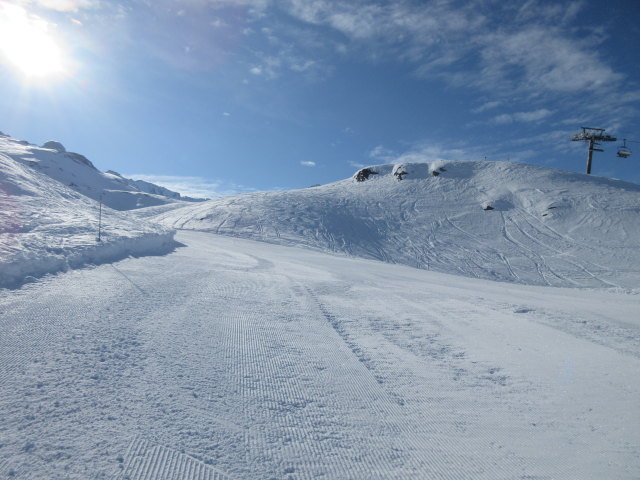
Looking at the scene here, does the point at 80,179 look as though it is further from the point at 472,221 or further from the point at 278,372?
the point at 278,372

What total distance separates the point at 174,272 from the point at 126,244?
10.5ft

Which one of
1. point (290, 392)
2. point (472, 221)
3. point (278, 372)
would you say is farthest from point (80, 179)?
point (290, 392)

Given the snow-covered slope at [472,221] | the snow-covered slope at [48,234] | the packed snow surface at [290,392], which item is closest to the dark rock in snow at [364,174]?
the snow-covered slope at [472,221]

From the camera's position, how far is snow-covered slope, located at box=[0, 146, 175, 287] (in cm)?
680

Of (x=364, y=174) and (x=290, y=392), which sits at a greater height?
(x=364, y=174)

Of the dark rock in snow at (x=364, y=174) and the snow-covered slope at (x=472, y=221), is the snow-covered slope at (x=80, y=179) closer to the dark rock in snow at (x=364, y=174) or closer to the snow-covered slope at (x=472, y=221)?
the snow-covered slope at (x=472, y=221)

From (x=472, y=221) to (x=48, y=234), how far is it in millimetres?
36058

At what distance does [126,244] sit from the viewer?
11.5m

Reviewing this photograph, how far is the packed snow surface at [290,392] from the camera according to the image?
285cm

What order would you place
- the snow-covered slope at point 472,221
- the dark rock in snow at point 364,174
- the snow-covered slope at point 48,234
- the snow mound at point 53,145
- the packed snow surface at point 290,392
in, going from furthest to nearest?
the snow mound at point 53,145 → the dark rock in snow at point 364,174 → the snow-covered slope at point 472,221 → the snow-covered slope at point 48,234 → the packed snow surface at point 290,392

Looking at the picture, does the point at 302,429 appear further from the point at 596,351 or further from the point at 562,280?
the point at 562,280

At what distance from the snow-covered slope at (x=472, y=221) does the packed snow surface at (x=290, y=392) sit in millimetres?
21631

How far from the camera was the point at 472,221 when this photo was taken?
3662 centimetres

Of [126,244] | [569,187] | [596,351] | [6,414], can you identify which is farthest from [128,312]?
[569,187]
